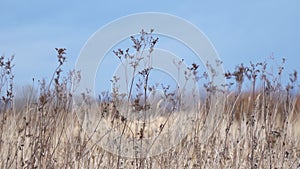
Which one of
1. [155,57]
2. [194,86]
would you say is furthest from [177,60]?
[194,86]

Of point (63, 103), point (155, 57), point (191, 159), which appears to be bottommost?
point (191, 159)

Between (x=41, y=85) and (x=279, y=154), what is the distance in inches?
95.9

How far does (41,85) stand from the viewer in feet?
12.7

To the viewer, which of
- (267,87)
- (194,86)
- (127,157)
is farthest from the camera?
(194,86)

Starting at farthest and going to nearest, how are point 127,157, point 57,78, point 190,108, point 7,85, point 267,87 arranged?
1. point 190,108
2. point 127,157
3. point 267,87
4. point 7,85
5. point 57,78

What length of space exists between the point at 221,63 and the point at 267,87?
62 cm

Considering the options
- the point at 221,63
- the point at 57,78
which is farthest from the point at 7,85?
the point at 221,63

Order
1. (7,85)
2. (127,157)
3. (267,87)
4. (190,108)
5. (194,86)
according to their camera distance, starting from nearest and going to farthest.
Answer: (7,85) < (267,87) < (127,157) < (194,86) < (190,108)

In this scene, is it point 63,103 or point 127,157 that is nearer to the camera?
point 63,103

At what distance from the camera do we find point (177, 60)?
15.1ft

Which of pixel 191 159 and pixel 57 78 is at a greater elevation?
pixel 57 78

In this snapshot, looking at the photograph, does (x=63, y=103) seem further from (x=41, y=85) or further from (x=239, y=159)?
(x=239, y=159)

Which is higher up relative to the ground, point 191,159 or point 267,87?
point 267,87

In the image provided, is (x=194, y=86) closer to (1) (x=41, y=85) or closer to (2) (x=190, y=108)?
(2) (x=190, y=108)
